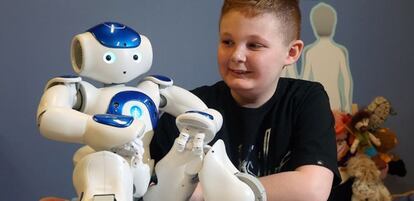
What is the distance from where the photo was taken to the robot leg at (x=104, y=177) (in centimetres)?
59

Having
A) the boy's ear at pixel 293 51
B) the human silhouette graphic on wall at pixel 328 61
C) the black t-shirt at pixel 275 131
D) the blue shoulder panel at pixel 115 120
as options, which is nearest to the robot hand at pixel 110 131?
the blue shoulder panel at pixel 115 120

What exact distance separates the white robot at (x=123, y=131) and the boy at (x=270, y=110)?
75 millimetres

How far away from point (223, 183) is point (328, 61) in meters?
0.94

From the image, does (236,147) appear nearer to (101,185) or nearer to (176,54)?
(101,185)

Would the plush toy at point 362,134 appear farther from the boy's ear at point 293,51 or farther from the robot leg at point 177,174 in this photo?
the robot leg at point 177,174

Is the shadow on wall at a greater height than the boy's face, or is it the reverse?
the boy's face

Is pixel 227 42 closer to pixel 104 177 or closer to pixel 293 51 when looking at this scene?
pixel 293 51

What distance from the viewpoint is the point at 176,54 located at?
134 centimetres

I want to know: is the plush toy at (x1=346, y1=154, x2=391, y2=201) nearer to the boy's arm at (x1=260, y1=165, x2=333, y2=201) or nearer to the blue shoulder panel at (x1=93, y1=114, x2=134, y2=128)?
the boy's arm at (x1=260, y1=165, x2=333, y2=201)

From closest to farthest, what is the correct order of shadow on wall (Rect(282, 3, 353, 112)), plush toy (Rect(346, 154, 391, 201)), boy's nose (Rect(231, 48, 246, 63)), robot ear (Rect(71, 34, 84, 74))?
robot ear (Rect(71, 34, 84, 74))
boy's nose (Rect(231, 48, 246, 63))
plush toy (Rect(346, 154, 391, 201))
shadow on wall (Rect(282, 3, 353, 112))

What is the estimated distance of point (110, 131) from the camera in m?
0.58

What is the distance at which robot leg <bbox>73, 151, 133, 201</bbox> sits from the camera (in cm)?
59

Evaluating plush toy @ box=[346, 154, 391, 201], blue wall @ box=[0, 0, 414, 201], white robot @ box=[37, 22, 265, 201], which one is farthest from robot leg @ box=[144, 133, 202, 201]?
plush toy @ box=[346, 154, 391, 201]

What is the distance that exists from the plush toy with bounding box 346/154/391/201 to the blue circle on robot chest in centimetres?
82
